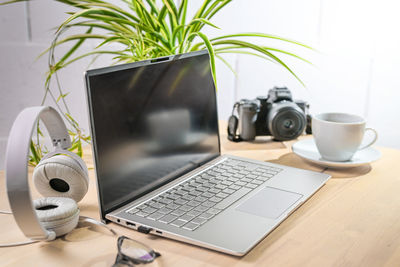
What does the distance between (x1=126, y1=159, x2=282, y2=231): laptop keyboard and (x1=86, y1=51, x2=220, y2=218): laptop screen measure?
0.04 m

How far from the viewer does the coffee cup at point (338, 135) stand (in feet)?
3.20

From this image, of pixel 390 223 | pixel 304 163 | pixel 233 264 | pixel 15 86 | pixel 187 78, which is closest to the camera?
pixel 233 264

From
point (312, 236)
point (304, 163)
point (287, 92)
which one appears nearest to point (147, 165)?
point (312, 236)

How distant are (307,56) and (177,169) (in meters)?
1.15

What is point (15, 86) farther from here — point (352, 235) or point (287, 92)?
point (352, 235)

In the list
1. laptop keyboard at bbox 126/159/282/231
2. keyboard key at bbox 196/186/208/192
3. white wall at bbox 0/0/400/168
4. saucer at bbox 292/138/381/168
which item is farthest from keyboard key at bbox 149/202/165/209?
white wall at bbox 0/0/400/168

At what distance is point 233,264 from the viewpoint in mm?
619

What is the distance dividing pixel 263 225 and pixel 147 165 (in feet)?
0.87

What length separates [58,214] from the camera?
671 millimetres

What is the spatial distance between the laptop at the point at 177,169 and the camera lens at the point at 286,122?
8.5 inches

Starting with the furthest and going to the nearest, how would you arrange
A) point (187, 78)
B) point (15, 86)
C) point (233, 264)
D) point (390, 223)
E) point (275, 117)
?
point (15, 86) < point (275, 117) < point (187, 78) < point (390, 223) < point (233, 264)

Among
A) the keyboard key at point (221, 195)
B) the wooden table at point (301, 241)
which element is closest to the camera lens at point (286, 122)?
the wooden table at point (301, 241)

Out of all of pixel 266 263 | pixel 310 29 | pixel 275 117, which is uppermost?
pixel 310 29

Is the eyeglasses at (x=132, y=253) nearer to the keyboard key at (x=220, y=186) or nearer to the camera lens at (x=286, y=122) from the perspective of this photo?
the keyboard key at (x=220, y=186)
